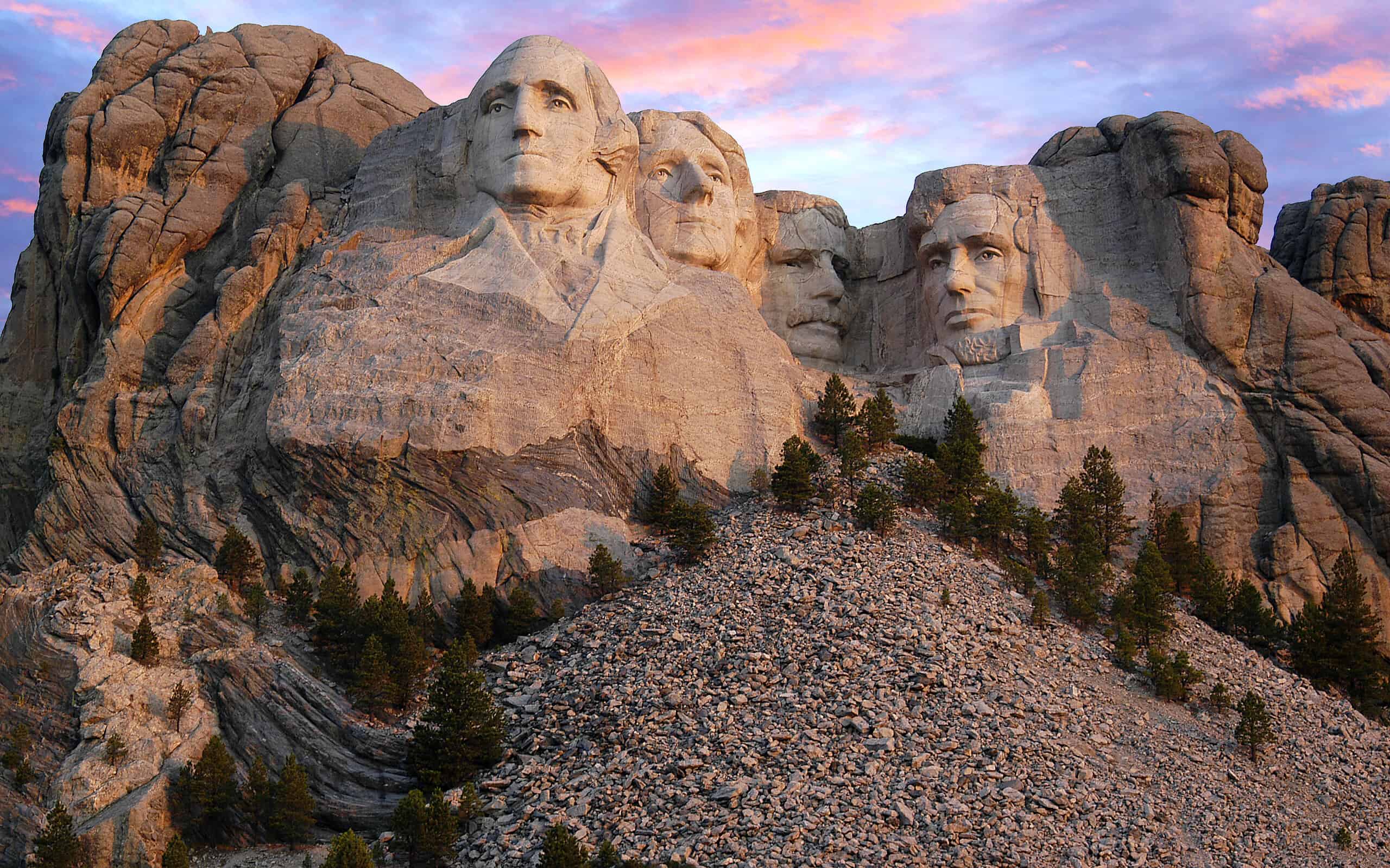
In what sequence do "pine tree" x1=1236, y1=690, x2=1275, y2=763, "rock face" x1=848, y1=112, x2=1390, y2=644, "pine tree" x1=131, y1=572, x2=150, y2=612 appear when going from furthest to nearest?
1. "rock face" x1=848, y1=112, x2=1390, y2=644
2. "pine tree" x1=131, y1=572, x2=150, y2=612
3. "pine tree" x1=1236, y1=690, x2=1275, y2=763

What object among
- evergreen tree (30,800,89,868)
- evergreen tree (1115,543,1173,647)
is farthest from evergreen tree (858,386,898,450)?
evergreen tree (30,800,89,868)

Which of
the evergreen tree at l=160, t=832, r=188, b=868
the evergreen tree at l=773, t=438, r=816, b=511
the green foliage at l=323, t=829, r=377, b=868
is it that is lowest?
the evergreen tree at l=160, t=832, r=188, b=868

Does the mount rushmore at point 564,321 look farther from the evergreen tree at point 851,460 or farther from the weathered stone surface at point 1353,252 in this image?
the evergreen tree at point 851,460

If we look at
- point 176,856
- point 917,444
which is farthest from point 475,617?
point 917,444

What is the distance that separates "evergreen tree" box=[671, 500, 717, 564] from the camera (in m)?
36.0

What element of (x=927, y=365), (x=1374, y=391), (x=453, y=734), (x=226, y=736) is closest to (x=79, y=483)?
(x=226, y=736)

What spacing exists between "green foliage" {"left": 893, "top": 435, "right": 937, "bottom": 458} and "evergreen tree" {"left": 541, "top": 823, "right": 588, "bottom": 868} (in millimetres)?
15912

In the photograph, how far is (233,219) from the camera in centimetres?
4312

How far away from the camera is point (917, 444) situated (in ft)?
137

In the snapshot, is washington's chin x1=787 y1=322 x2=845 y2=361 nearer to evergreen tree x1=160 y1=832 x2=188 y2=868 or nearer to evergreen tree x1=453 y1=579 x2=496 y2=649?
evergreen tree x1=453 y1=579 x2=496 y2=649

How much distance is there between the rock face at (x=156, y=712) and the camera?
31484 mm

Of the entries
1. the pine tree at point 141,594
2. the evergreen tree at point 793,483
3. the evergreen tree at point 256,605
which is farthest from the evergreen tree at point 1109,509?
the pine tree at point 141,594

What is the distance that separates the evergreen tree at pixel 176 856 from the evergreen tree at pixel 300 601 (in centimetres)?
576

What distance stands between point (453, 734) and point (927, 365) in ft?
55.5
